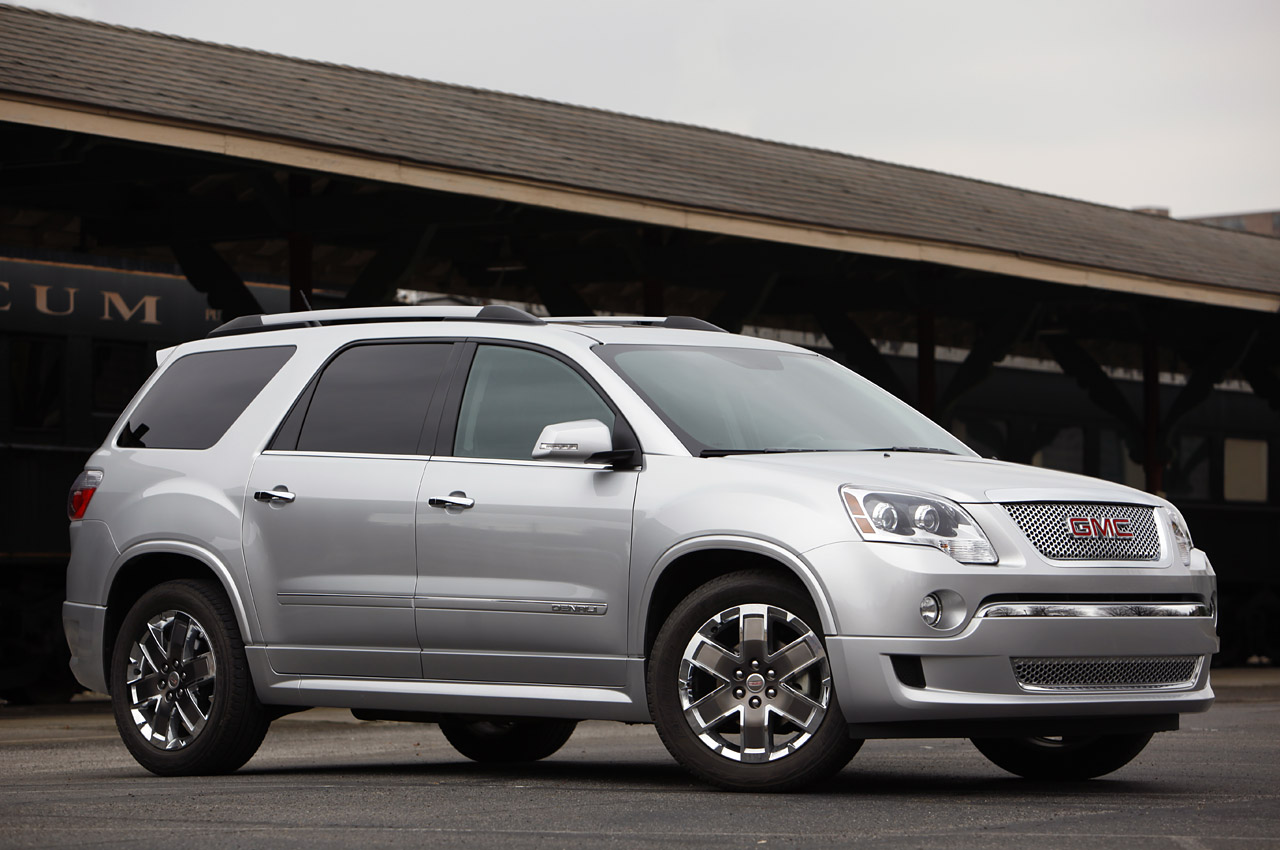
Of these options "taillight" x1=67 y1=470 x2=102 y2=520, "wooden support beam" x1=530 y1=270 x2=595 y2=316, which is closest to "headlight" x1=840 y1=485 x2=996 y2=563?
"taillight" x1=67 y1=470 x2=102 y2=520

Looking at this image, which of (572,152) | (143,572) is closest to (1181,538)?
(143,572)

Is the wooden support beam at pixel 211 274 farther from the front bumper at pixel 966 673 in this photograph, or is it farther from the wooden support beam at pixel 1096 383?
the wooden support beam at pixel 1096 383

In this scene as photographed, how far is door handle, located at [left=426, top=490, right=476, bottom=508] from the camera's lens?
7859 millimetres

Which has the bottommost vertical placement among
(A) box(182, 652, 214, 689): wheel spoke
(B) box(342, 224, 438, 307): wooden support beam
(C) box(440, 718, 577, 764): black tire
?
(C) box(440, 718, 577, 764): black tire

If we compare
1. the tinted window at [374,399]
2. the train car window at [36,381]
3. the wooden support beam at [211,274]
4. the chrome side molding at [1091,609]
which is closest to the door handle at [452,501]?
the tinted window at [374,399]

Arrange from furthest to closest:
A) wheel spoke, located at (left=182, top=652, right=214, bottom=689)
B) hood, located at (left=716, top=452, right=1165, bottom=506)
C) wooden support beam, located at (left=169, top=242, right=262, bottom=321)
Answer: wooden support beam, located at (left=169, top=242, right=262, bottom=321), wheel spoke, located at (left=182, top=652, right=214, bottom=689), hood, located at (left=716, top=452, right=1165, bottom=506)

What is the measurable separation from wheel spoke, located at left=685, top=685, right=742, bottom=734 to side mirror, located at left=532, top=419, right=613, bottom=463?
0.95 meters

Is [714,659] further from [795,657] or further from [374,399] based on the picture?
[374,399]

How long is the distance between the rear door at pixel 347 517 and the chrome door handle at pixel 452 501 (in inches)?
4.1

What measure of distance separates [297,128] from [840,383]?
19.2 feet

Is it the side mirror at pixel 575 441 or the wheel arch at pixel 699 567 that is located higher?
the side mirror at pixel 575 441

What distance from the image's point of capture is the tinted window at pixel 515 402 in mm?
7953

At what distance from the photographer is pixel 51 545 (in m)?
16.7

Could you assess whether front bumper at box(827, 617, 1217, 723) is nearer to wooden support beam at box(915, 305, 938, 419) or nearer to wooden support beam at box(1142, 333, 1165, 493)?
wooden support beam at box(915, 305, 938, 419)
